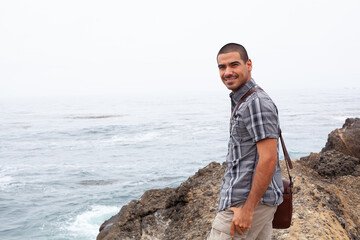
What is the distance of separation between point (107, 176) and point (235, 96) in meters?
16.4

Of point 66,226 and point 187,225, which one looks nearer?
point 187,225

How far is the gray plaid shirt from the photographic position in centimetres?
224

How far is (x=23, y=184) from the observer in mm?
17219

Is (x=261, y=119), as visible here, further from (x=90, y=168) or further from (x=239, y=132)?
(x=90, y=168)

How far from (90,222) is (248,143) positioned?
10.6 meters

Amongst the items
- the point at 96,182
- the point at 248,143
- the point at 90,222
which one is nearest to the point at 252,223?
the point at 248,143

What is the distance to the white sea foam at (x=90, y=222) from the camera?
10797mm

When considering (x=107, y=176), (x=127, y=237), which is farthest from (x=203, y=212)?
(x=107, y=176)

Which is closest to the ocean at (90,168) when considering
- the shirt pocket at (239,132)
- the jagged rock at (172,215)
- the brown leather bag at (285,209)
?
the jagged rock at (172,215)

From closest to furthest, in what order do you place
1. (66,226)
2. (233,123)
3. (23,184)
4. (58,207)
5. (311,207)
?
(233,123) → (311,207) → (66,226) → (58,207) → (23,184)

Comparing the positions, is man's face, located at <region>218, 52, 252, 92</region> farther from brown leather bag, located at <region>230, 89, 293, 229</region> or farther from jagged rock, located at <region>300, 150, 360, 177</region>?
jagged rock, located at <region>300, 150, 360, 177</region>

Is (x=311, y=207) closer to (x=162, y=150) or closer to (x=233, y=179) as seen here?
(x=233, y=179)

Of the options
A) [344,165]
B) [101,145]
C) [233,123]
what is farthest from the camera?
[101,145]

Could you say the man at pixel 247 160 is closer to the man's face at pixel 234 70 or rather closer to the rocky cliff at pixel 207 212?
the man's face at pixel 234 70
